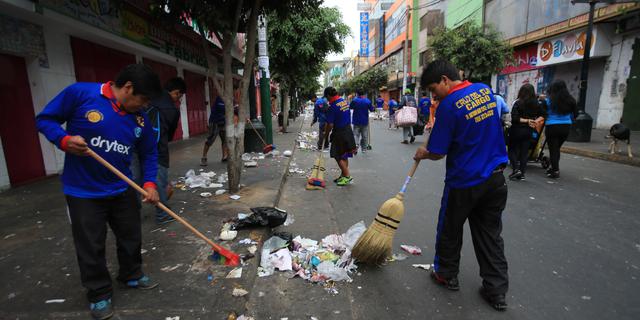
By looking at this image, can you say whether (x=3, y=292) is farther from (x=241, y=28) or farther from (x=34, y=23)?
(x=34, y=23)

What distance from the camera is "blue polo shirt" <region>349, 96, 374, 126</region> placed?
9641mm

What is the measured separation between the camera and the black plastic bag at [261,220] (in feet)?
12.8

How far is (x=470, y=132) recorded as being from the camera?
263cm

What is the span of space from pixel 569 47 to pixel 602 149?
7718 mm

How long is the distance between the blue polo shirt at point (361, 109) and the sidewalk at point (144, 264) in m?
5.15

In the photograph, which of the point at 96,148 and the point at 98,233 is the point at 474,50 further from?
the point at 98,233

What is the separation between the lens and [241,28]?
5.84 meters

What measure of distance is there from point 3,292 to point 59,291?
41 centimetres

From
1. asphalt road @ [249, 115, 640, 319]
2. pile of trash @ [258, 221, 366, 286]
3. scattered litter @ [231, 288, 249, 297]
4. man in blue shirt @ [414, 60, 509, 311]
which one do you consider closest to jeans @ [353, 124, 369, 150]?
asphalt road @ [249, 115, 640, 319]

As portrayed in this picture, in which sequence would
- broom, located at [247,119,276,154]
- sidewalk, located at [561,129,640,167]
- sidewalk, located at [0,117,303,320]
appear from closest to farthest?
sidewalk, located at [0,117,303,320]
sidewalk, located at [561,129,640,167]
broom, located at [247,119,276,154]

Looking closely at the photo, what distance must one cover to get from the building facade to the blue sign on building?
6082 centimetres

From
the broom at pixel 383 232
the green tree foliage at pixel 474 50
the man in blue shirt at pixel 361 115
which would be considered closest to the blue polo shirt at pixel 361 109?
the man in blue shirt at pixel 361 115

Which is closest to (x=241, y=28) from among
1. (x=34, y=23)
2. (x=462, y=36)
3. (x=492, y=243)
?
(x=34, y=23)

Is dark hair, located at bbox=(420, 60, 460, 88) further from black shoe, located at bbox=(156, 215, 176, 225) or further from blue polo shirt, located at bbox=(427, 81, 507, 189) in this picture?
black shoe, located at bbox=(156, 215, 176, 225)
